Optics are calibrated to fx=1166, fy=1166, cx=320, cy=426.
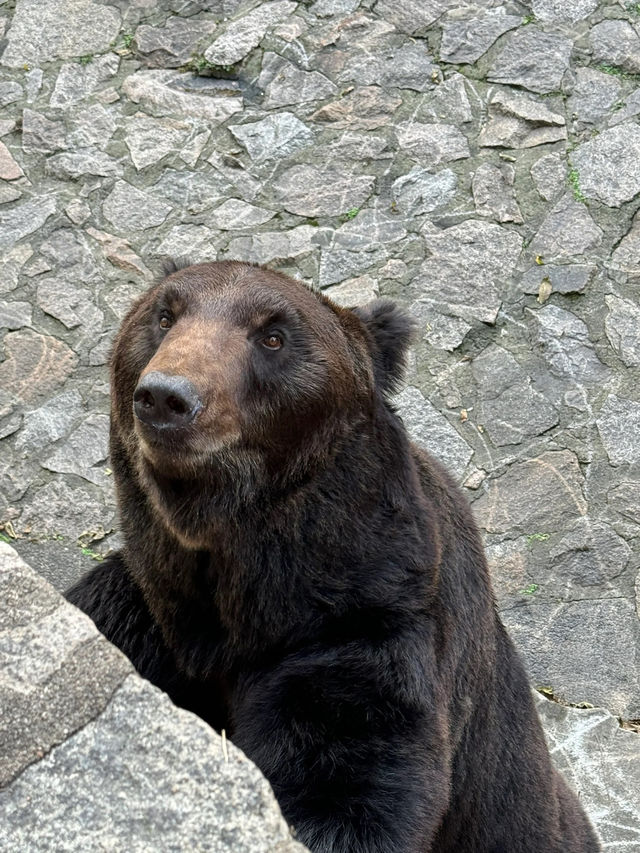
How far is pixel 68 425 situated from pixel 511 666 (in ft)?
12.8

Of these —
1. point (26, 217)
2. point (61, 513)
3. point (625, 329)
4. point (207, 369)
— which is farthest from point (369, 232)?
point (207, 369)

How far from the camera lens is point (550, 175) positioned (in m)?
7.32

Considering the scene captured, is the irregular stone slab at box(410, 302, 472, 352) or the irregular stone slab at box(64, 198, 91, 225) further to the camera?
the irregular stone slab at box(64, 198, 91, 225)

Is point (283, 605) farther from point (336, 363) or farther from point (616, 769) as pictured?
point (616, 769)

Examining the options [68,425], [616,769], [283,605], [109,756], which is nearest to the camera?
[109,756]

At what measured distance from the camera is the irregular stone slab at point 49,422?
7.10m

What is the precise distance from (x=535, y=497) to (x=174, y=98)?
11.6 feet

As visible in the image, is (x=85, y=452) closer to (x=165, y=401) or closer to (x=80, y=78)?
(x=80, y=78)

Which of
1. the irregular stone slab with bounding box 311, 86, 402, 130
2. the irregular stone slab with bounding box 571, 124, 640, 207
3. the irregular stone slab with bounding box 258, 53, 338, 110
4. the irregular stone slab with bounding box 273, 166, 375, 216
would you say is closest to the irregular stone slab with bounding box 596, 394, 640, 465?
the irregular stone slab with bounding box 571, 124, 640, 207

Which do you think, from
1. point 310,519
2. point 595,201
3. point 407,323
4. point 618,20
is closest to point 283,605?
point 310,519

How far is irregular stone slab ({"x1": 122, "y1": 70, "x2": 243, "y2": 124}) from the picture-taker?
7.72 metres

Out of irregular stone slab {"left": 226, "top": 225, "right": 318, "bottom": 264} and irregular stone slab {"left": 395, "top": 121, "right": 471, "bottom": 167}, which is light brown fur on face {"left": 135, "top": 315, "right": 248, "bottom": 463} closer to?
irregular stone slab {"left": 226, "top": 225, "right": 318, "bottom": 264}

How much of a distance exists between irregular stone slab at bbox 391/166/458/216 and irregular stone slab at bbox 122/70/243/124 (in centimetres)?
125

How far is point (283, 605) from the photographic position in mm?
3314
